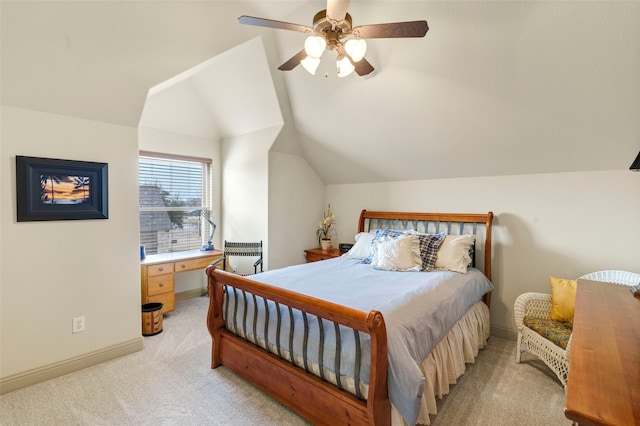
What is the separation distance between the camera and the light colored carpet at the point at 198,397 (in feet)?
→ 6.33

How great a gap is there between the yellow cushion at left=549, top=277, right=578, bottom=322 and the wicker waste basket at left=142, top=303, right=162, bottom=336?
12.2 ft

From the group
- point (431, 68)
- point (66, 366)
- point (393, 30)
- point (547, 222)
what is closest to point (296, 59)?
point (393, 30)

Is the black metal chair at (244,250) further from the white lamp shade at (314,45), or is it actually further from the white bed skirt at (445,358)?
the white lamp shade at (314,45)

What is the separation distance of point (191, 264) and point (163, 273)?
13.6 inches

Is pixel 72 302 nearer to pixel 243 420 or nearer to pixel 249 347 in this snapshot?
pixel 249 347

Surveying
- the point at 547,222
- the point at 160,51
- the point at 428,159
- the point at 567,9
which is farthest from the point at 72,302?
the point at 547,222

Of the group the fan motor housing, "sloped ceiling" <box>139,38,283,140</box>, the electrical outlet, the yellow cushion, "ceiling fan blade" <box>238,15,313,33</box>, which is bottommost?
the electrical outlet

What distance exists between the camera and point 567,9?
1837mm

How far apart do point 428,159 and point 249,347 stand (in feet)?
8.71

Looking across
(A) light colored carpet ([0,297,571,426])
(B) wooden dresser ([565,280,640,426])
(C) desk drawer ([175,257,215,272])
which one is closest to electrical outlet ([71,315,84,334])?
(A) light colored carpet ([0,297,571,426])

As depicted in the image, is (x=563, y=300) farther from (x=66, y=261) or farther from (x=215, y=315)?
(x=66, y=261)

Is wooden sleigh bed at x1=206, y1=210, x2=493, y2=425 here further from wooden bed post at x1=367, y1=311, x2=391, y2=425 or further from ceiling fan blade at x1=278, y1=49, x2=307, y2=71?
ceiling fan blade at x1=278, y1=49, x2=307, y2=71

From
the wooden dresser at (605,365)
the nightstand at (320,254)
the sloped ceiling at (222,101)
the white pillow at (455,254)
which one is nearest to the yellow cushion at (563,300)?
the white pillow at (455,254)

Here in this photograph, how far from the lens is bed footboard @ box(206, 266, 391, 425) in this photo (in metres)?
1.50
